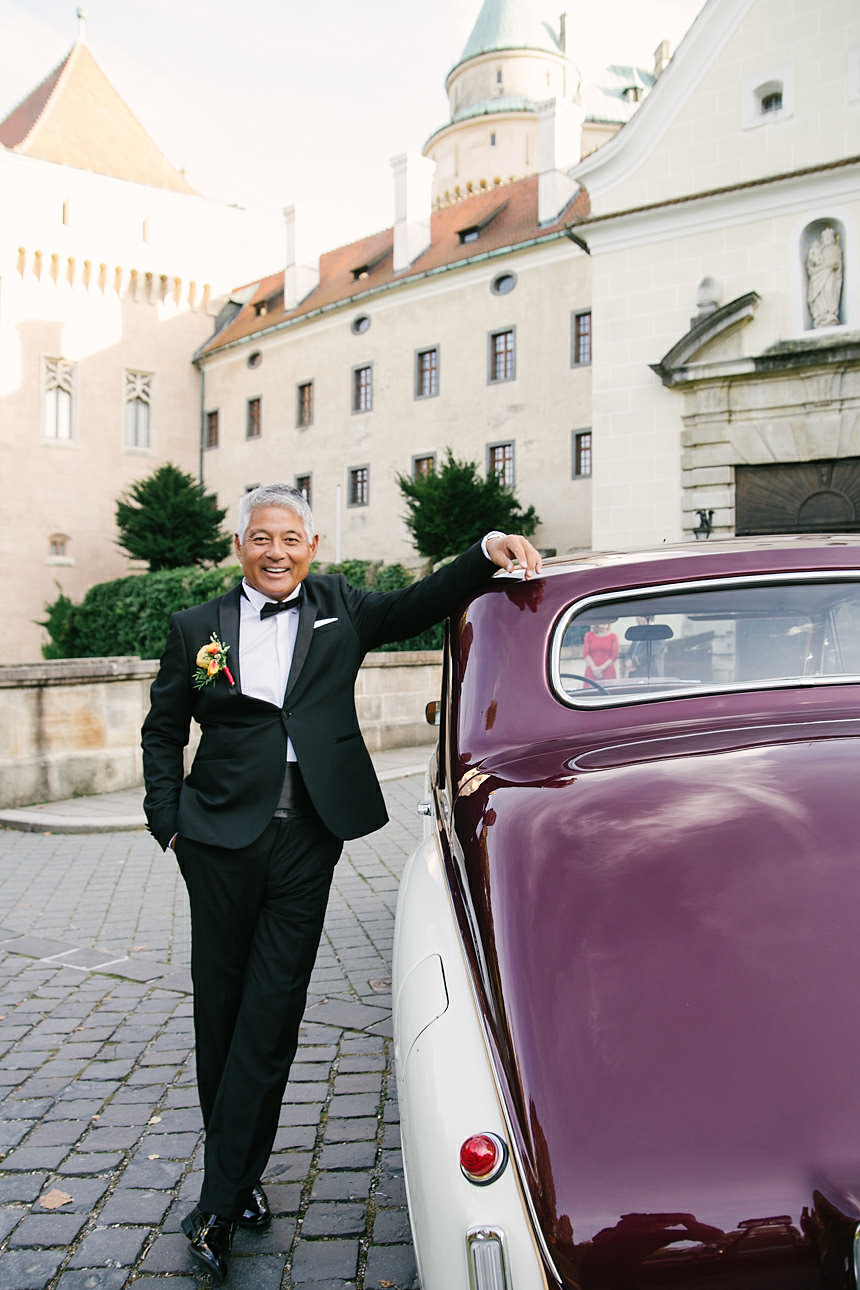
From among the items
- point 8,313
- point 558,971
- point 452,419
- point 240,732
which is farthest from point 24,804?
point 8,313

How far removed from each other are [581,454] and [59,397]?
2272 cm

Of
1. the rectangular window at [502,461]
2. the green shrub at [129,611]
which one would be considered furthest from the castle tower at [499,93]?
the green shrub at [129,611]

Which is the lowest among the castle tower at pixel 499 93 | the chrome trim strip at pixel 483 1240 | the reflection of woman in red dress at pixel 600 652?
the chrome trim strip at pixel 483 1240

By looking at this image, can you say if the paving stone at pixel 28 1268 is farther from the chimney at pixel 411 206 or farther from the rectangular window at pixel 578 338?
the chimney at pixel 411 206

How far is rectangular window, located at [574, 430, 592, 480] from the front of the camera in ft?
111

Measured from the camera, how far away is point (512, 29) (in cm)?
6569

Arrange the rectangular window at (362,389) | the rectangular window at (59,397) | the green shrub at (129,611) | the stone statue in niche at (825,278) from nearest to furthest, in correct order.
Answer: the stone statue in niche at (825,278)
the green shrub at (129,611)
the rectangular window at (362,389)
the rectangular window at (59,397)

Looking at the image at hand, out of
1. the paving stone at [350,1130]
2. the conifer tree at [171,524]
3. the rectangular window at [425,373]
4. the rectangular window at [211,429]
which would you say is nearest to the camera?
the paving stone at [350,1130]

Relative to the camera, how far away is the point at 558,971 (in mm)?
1895

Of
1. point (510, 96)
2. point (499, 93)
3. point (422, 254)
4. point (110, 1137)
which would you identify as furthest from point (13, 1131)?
point (499, 93)

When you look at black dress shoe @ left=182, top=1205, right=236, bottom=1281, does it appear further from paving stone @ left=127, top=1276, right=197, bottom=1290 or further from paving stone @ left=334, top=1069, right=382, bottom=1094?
paving stone @ left=334, top=1069, right=382, bottom=1094

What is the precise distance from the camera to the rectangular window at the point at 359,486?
40.5 metres

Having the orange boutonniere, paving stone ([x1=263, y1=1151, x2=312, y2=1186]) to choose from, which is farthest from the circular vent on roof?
paving stone ([x1=263, y1=1151, x2=312, y2=1186])

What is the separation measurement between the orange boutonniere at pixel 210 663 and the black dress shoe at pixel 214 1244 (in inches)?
56.0
